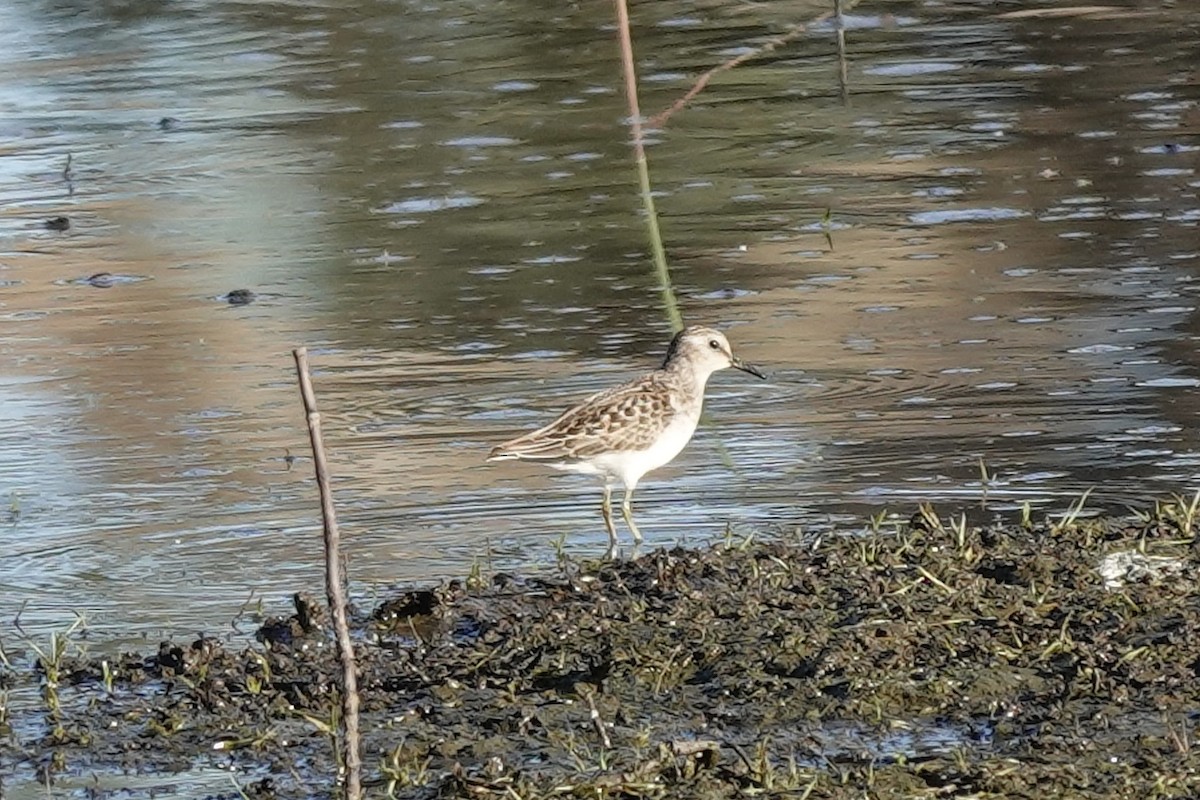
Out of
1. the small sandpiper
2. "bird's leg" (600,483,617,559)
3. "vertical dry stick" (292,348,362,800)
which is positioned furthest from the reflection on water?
"vertical dry stick" (292,348,362,800)

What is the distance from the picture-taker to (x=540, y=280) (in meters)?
11.6

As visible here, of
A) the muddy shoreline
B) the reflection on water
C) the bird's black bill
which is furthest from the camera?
the bird's black bill

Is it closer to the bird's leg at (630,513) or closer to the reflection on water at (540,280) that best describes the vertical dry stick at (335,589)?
the reflection on water at (540,280)

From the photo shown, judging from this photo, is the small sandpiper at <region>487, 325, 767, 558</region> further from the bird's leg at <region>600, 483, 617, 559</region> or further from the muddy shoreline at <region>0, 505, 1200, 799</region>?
the muddy shoreline at <region>0, 505, 1200, 799</region>

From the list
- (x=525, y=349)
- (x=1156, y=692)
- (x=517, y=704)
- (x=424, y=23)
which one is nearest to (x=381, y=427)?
(x=525, y=349)

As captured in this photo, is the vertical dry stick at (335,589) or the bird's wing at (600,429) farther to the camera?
the bird's wing at (600,429)

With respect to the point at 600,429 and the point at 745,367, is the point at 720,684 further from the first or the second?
the point at 745,367

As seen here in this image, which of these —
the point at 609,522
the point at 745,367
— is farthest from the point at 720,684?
the point at 745,367

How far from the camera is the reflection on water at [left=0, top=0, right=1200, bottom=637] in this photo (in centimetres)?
827

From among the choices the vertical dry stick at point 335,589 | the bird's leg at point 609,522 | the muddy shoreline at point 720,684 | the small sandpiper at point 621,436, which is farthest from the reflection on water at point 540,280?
the vertical dry stick at point 335,589

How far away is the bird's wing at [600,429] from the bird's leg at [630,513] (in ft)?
0.63

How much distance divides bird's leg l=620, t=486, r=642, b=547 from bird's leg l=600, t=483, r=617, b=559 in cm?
5

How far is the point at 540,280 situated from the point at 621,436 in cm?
360

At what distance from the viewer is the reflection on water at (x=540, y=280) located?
827 centimetres
